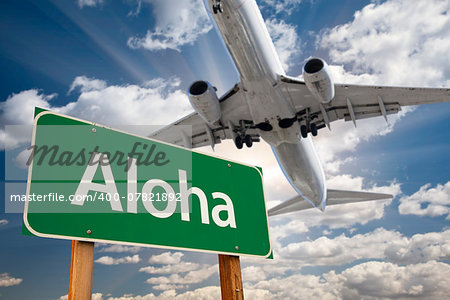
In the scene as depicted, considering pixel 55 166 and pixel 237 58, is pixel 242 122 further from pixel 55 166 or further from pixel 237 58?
pixel 55 166

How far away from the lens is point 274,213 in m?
26.2

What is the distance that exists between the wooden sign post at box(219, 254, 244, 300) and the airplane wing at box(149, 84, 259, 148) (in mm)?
15176

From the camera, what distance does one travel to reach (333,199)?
84.0 feet

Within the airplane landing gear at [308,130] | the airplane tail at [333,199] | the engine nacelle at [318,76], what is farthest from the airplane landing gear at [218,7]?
the airplane tail at [333,199]

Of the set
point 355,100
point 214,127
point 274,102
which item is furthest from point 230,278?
point 214,127

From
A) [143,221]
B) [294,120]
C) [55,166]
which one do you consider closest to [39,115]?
[55,166]

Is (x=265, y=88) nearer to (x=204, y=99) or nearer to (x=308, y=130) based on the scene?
(x=204, y=99)

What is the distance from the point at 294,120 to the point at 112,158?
16196mm

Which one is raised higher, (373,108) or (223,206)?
(373,108)

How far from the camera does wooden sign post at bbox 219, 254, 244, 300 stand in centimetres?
207

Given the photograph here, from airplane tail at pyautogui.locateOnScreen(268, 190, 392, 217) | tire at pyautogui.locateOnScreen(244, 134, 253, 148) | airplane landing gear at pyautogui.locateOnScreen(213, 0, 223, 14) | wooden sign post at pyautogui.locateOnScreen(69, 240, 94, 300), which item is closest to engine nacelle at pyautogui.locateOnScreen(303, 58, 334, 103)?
airplane landing gear at pyautogui.locateOnScreen(213, 0, 223, 14)

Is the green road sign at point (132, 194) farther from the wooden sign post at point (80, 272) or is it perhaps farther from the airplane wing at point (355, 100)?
the airplane wing at point (355, 100)

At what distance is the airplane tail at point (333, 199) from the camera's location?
973 inches

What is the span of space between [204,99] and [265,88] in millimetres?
2725
